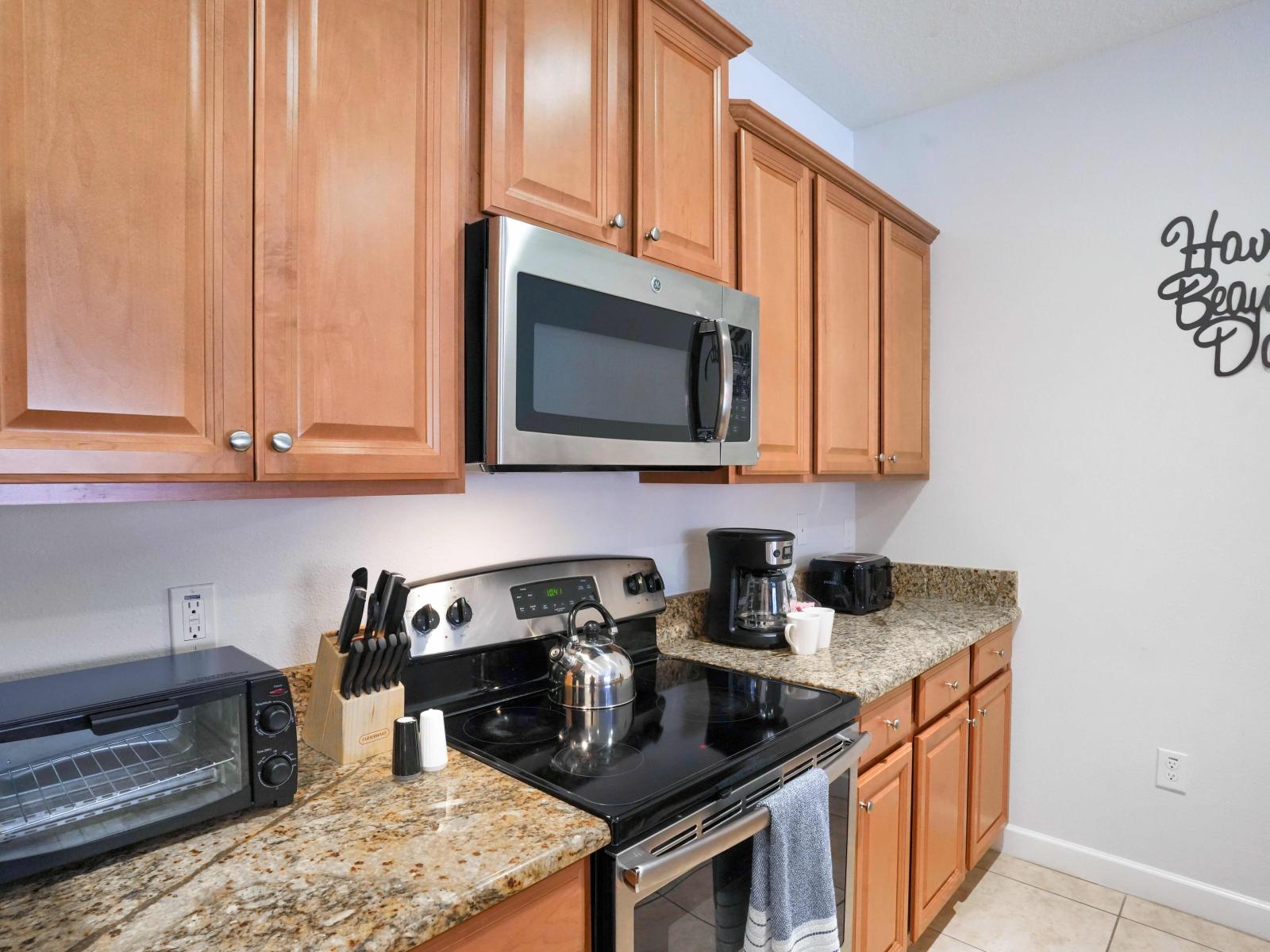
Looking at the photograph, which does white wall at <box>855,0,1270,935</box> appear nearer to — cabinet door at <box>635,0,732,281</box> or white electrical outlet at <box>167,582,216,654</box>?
cabinet door at <box>635,0,732,281</box>

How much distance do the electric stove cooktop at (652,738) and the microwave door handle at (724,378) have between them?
1.94ft

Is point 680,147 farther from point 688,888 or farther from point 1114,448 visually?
point 1114,448

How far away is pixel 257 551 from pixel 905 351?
226 centimetres

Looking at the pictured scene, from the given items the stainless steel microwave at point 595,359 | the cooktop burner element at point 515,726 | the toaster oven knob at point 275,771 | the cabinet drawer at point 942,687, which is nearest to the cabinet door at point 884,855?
the cabinet drawer at point 942,687

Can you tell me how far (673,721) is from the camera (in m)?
1.47

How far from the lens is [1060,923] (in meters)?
2.28

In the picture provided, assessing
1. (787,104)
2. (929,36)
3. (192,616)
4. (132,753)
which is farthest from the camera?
(787,104)

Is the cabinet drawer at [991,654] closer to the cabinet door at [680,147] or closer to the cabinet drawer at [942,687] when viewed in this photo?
the cabinet drawer at [942,687]

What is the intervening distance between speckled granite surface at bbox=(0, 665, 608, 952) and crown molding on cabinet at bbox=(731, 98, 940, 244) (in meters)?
1.63

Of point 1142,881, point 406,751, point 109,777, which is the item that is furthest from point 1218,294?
point 109,777

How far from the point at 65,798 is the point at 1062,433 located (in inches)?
112

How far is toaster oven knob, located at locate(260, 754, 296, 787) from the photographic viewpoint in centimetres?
100

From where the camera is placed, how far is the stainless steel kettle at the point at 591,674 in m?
1.51

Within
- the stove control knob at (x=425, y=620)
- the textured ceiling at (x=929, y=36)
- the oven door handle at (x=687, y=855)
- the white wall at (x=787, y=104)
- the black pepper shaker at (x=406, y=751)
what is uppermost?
the textured ceiling at (x=929, y=36)
